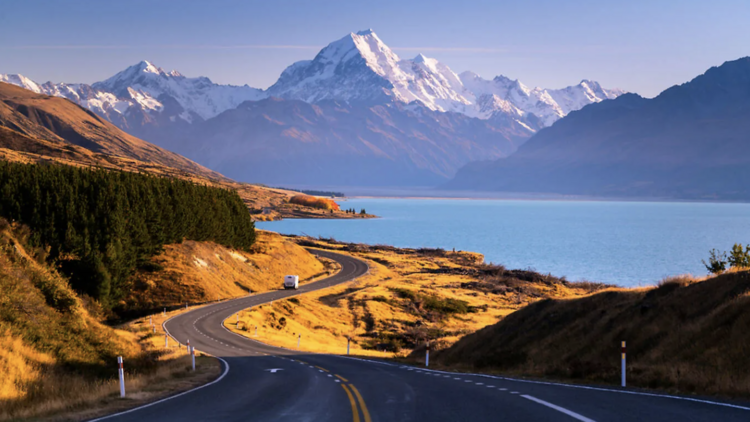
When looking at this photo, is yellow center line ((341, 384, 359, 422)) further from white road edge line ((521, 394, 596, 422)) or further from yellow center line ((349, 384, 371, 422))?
white road edge line ((521, 394, 596, 422))

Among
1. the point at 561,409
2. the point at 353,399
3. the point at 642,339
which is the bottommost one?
the point at 353,399

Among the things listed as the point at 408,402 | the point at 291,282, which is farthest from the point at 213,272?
the point at 408,402

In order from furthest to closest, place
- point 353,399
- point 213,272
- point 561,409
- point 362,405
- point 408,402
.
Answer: point 213,272
point 353,399
point 408,402
point 362,405
point 561,409

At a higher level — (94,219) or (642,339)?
(94,219)

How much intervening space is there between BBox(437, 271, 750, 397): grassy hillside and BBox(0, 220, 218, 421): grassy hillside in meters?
14.2

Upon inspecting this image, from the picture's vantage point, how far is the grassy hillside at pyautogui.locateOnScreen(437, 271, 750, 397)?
59.1 ft

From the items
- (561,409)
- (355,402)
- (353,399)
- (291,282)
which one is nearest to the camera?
(561,409)

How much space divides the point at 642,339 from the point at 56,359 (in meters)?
20.5

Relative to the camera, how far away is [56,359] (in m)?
22.1

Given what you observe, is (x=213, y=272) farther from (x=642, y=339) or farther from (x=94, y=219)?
(x=642, y=339)

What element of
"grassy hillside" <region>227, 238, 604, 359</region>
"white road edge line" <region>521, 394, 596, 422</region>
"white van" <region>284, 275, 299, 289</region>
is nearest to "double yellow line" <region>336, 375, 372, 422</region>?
"white road edge line" <region>521, 394, 596, 422</region>

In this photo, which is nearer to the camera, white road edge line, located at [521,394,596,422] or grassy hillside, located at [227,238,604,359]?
white road edge line, located at [521,394,596,422]

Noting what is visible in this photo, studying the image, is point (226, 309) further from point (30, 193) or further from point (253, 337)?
point (30, 193)

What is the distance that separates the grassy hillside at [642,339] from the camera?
18.0 metres
